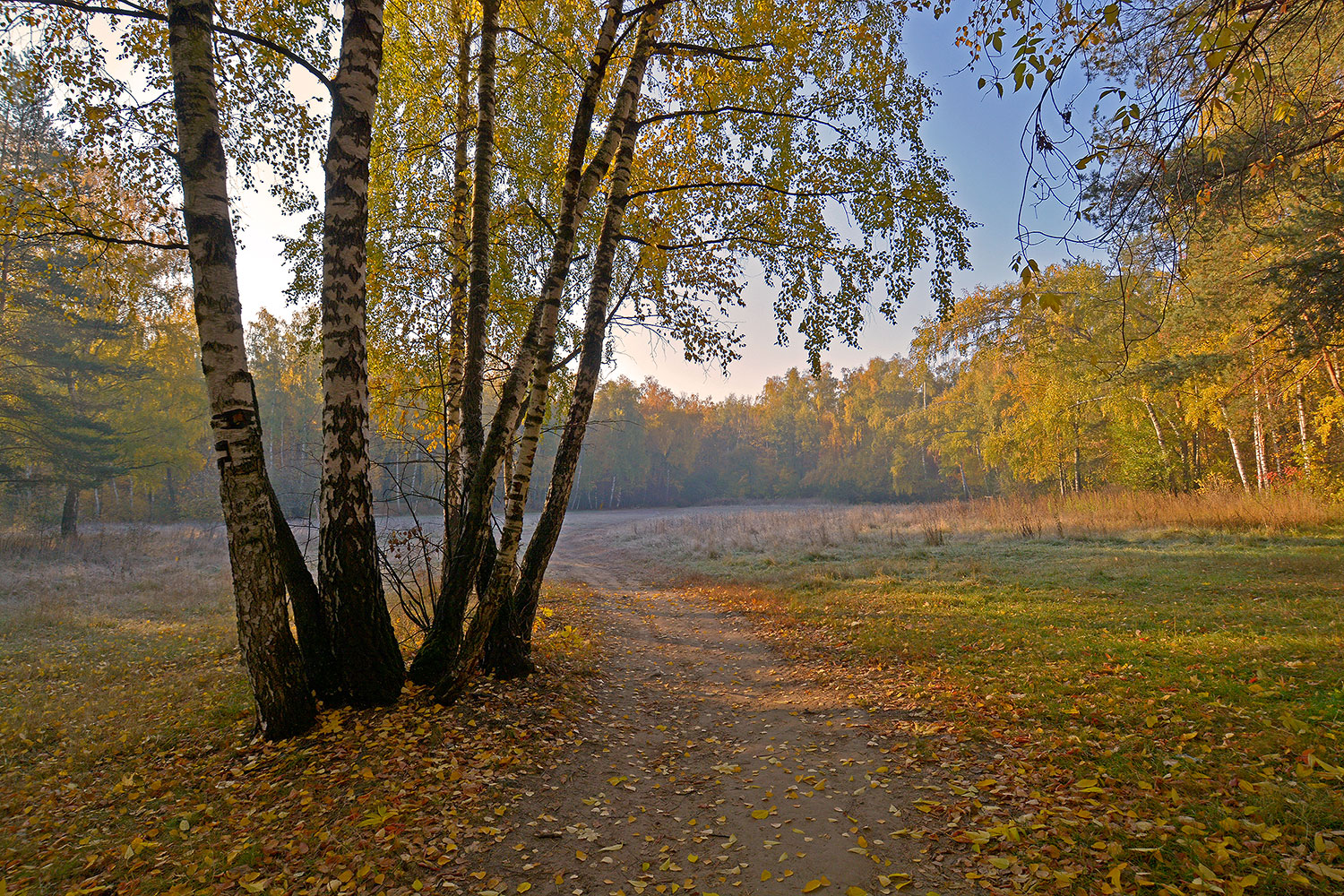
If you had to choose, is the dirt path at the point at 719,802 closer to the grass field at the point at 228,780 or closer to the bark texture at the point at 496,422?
the grass field at the point at 228,780

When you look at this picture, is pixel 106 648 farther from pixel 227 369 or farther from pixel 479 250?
pixel 479 250

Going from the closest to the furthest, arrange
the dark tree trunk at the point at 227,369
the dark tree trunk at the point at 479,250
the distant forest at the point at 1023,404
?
the dark tree trunk at the point at 227,369 < the dark tree trunk at the point at 479,250 < the distant forest at the point at 1023,404

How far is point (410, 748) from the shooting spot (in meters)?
4.33

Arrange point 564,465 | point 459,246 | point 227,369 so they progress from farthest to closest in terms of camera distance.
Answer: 1. point 459,246
2. point 564,465
3. point 227,369

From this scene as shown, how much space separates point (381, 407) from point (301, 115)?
428 centimetres

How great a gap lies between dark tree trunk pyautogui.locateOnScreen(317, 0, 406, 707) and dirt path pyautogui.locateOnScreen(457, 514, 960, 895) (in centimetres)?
199

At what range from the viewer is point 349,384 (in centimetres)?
482

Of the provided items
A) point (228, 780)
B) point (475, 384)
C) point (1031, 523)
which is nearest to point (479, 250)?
point (475, 384)

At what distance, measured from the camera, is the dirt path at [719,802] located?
321 cm

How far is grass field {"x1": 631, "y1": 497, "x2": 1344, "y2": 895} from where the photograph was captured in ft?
9.66

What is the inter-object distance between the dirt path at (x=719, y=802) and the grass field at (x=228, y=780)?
396mm

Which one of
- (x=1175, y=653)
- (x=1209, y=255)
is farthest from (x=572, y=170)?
(x=1209, y=255)

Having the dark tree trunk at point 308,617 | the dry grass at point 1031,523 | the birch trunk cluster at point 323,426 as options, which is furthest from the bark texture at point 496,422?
the dry grass at point 1031,523

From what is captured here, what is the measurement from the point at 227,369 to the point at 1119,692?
7753 mm
